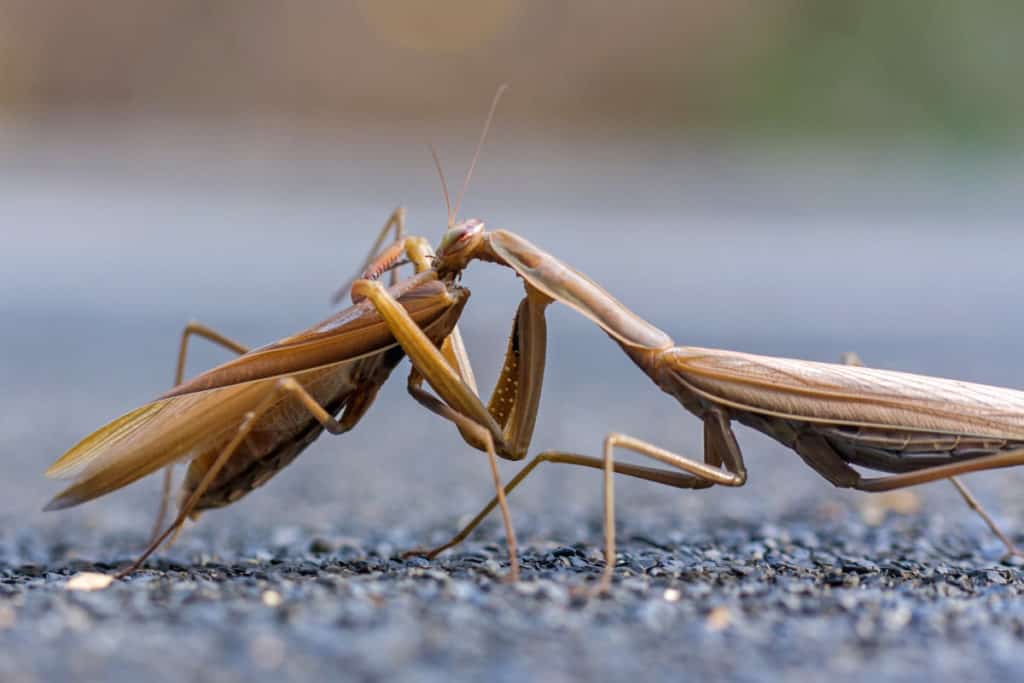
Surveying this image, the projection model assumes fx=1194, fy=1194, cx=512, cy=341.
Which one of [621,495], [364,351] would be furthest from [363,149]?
[364,351]

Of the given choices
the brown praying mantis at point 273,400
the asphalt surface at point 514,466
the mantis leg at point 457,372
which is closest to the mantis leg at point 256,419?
the brown praying mantis at point 273,400

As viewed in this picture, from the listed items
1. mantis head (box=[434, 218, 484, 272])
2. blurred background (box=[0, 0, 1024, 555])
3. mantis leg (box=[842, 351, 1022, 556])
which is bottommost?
mantis leg (box=[842, 351, 1022, 556])

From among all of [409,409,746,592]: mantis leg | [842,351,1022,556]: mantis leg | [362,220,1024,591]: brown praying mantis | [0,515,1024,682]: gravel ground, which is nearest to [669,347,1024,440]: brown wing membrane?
[362,220,1024,591]: brown praying mantis

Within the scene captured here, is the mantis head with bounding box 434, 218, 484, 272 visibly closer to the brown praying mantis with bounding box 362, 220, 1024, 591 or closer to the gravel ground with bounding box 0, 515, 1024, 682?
the brown praying mantis with bounding box 362, 220, 1024, 591

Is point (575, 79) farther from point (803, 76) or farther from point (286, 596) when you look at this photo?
point (286, 596)

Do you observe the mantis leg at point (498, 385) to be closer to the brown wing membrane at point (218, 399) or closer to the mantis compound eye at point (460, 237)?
the brown wing membrane at point (218, 399)

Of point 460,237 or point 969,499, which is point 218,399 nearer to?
point 460,237

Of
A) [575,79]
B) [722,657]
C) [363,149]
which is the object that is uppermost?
[575,79]
